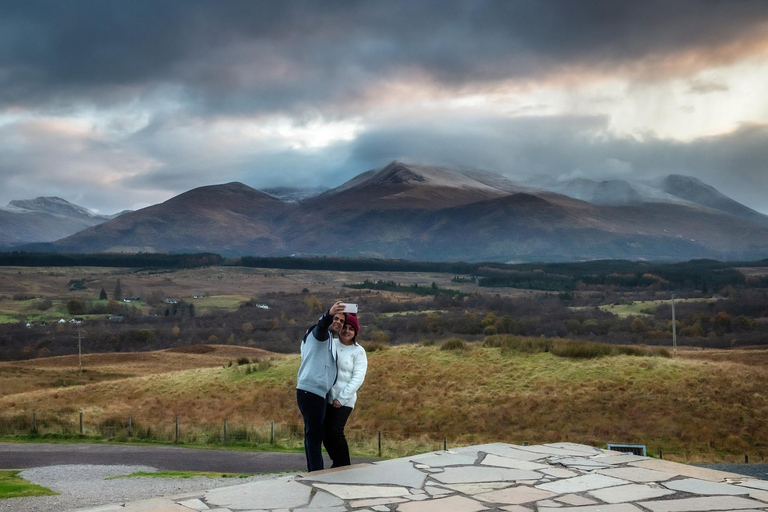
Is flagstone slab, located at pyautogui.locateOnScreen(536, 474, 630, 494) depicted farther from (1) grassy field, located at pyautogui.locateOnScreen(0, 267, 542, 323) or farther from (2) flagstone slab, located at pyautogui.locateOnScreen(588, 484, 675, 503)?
(1) grassy field, located at pyautogui.locateOnScreen(0, 267, 542, 323)

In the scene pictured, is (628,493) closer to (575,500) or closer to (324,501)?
(575,500)

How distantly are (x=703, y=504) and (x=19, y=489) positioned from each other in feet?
45.7

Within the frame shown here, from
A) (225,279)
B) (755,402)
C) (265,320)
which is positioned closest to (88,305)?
(265,320)

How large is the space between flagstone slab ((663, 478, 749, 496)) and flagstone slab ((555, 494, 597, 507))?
1.20 m

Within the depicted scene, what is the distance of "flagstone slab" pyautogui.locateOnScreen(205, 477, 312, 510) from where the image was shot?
23.0 ft

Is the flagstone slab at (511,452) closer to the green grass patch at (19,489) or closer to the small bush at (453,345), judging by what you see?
the green grass patch at (19,489)

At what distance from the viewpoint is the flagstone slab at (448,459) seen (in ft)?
29.4

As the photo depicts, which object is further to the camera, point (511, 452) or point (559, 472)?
point (511, 452)

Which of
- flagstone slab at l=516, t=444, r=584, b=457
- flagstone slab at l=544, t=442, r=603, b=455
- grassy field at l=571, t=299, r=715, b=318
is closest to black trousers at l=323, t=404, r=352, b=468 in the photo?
flagstone slab at l=516, t=444, r=584, b=457

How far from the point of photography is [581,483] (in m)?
7.91

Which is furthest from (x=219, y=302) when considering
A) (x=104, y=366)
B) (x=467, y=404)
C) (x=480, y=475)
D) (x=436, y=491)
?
(x=436, y=491)

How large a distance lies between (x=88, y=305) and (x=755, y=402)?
134 m

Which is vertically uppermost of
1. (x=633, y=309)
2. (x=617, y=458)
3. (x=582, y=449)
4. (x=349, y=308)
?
(x=349, y=308)

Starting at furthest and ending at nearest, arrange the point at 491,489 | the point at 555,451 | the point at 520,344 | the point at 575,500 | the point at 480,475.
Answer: the point at 520,344 → the point at 555,451 → the point at 480,475 → the point at 491,489 → the point at 575,500
